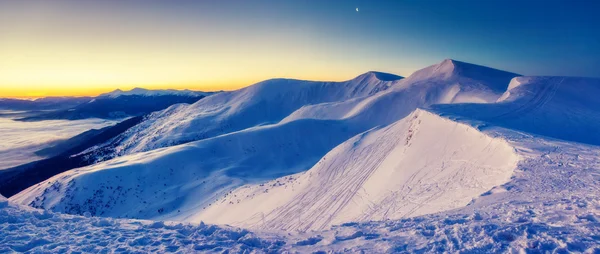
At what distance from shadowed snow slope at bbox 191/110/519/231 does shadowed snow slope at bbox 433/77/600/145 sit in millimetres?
4329

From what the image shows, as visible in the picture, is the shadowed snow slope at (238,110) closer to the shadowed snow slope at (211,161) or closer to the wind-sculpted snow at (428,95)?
the shadowed snow slope at (211,161)

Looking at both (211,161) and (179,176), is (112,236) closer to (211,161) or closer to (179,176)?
(179,176)

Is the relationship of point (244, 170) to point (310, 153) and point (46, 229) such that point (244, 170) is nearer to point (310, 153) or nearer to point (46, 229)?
point (310, 153)

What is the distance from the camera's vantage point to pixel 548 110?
90.3 ft

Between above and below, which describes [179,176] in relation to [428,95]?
below

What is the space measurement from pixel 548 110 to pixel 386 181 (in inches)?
767

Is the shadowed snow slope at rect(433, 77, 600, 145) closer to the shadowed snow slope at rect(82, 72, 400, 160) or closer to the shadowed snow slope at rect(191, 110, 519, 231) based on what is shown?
the shadowed snow slope at rect(191, 110, 519, 231)

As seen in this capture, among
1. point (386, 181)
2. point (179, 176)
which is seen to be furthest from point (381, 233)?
point (179, 176)

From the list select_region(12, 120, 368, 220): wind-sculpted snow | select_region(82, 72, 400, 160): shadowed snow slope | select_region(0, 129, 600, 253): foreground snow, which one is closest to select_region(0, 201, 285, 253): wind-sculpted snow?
select_region(0, 129, 600, 253): foreground snow

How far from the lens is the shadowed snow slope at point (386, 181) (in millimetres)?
12766

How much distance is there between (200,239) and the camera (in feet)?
21.4

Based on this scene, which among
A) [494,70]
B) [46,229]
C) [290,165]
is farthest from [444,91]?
[46,229]

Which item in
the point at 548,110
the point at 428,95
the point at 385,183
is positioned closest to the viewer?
the point at 385,183

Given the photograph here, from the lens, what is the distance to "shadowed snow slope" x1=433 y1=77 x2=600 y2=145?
23312 mm
